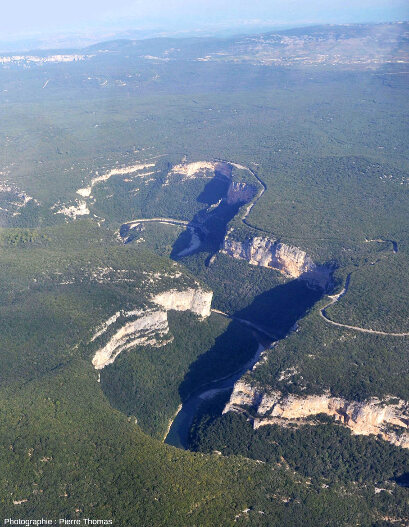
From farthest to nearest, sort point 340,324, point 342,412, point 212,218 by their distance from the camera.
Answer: point 212,218 < point 340,324 < point 342,412

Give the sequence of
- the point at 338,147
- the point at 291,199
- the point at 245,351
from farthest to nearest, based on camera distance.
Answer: the point at 338,147 < the point at 291,199 < the point at 245,351

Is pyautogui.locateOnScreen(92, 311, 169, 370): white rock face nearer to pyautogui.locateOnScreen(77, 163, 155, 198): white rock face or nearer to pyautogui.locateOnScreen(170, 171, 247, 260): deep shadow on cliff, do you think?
pyautogui.locateOnScreen(170, 171, 247, 260): deep shadow on cliff

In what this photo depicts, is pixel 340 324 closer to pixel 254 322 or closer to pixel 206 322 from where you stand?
pixel 254 322

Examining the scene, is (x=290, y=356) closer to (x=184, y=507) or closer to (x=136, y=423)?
(x=136, y=423)

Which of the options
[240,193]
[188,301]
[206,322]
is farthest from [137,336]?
[240,193]

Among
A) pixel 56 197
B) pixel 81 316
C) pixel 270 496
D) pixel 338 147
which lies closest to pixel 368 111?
pixel 338 147

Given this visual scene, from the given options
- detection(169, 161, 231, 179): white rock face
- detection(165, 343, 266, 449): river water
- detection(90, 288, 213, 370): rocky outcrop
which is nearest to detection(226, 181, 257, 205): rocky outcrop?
detection(169, 161, 231, 179): white rock face

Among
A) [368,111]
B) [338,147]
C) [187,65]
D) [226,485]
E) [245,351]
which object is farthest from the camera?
[187,65]
